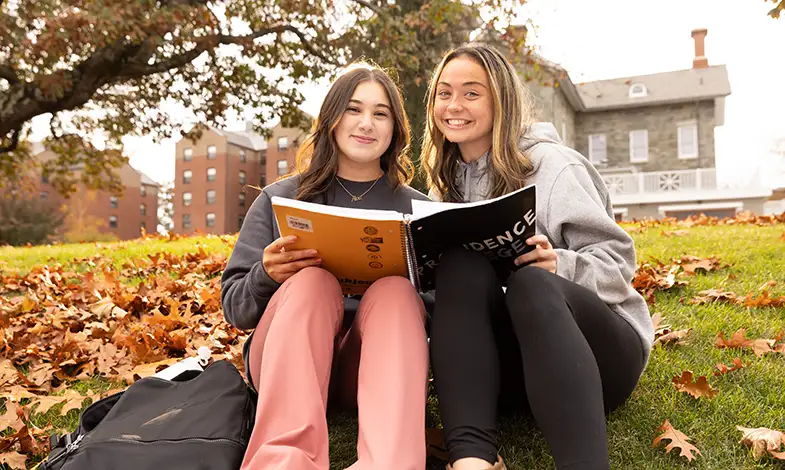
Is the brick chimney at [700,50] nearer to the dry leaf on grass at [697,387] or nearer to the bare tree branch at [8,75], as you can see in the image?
the bare tree branch at [8,75]

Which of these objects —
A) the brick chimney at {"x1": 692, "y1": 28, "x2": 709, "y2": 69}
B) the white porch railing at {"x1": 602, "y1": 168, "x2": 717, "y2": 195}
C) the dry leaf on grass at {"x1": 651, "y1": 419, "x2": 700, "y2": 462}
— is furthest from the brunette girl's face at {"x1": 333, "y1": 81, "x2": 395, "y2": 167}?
the brick chimney at {"x1": 692, "y1": 28, "x2": 709, "y2": 69}

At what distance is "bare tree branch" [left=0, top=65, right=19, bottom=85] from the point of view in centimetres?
909

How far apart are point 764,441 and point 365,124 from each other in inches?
75.0

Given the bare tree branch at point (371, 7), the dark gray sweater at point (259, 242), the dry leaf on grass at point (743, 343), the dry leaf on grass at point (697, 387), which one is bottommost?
the dry leaf on grass at point (697, 387)

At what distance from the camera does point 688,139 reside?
2450 cm

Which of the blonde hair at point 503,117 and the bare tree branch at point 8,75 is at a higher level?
the bare tree branch at point 8,75

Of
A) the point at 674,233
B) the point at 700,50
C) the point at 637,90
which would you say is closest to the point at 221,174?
the point at 637,90

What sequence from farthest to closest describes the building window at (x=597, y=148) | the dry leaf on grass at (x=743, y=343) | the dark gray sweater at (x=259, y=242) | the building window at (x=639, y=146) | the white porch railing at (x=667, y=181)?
the building window at (x=597, y=148)
the building window at (x=639, y=146)
the white porch railing at (x=667, y=181)
the dry leaf on grass at (x=743, y=343)
the dark gray sweater at (x=259, y=242)

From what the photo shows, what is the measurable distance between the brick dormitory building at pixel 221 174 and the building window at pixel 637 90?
2765 centimetres

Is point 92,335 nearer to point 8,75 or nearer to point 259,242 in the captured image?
point 259,242

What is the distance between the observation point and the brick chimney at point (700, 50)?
26750mm

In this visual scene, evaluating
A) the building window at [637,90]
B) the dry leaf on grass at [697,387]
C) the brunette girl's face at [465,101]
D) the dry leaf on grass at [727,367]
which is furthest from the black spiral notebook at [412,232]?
the building window at [637,90]

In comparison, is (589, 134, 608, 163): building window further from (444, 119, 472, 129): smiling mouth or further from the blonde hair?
(444, 119, 472, 129): smiling mouth

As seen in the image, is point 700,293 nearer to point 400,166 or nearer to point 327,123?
point 400,166
